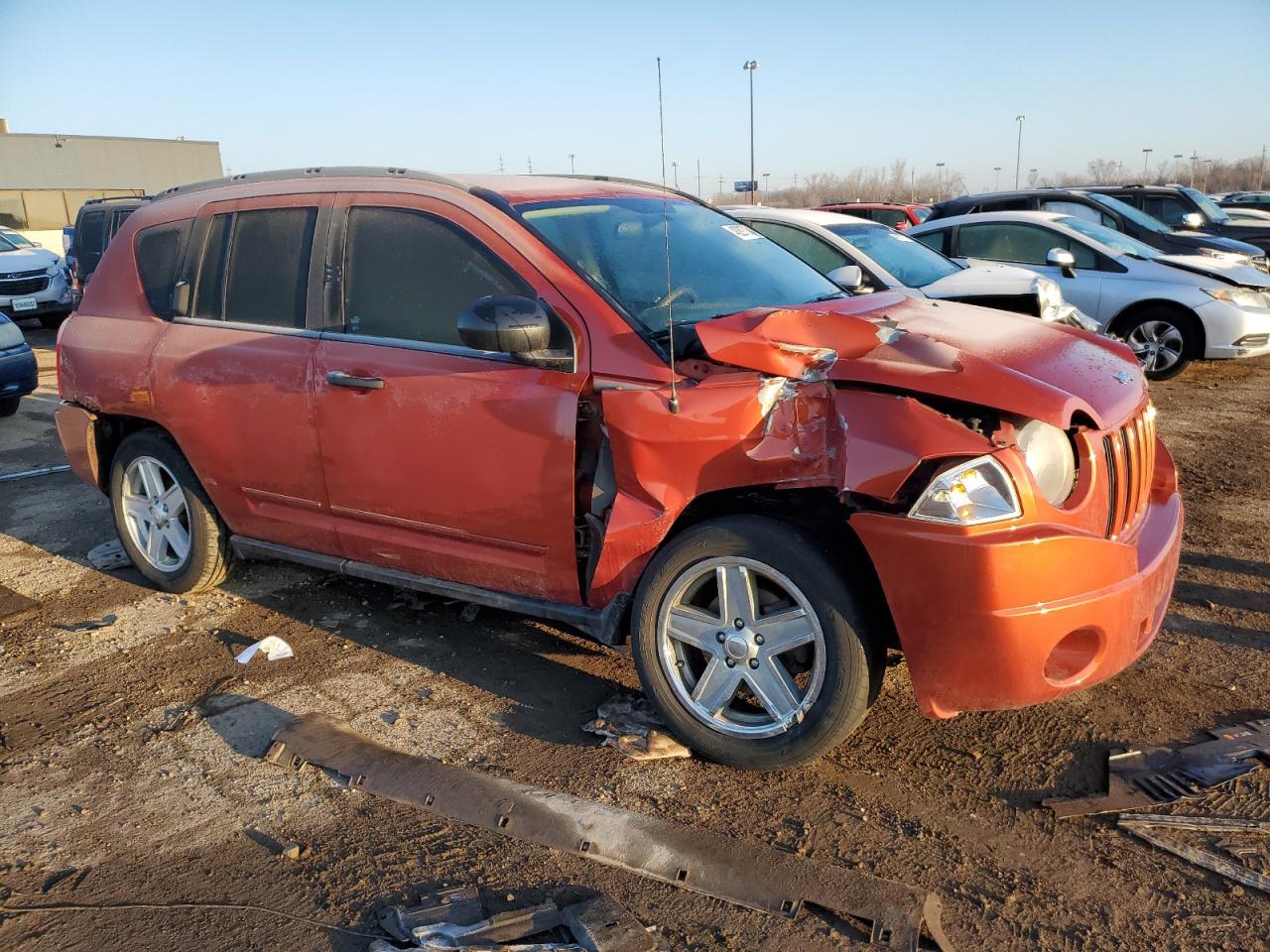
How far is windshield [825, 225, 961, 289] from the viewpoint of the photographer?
27.9 feet

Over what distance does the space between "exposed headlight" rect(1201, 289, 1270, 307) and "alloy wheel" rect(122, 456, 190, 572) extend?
350 inches

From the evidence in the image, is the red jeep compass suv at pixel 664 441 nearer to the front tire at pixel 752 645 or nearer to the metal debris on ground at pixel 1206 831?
the front tire at pixel 752 645

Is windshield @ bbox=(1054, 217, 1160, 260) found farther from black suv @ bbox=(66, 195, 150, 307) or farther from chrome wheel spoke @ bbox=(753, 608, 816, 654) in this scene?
black suv @ bbox=(66, 195, 150, 307)

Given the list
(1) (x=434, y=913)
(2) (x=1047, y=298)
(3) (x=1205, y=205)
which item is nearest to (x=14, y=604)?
(1) (x=434, y=913)

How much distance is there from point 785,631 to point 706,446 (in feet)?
1.98

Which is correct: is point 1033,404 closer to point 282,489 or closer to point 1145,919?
point 1145,919

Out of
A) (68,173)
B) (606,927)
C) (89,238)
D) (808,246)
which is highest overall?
(68,173)

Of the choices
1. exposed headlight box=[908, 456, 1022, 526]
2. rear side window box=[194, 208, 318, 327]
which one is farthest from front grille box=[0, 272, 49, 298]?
exposed headlight box=[908, 456, 1022, 526]

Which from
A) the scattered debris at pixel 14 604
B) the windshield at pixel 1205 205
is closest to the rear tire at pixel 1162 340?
the windshield at pixel 1205 205

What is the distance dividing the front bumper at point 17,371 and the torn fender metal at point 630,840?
23.4 feet

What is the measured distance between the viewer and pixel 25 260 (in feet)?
54.5

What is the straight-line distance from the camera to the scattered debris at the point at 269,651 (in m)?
4.33

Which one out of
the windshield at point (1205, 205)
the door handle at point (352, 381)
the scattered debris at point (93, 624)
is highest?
the door handle at point (352, 381)

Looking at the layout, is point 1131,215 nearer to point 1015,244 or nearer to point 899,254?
point 1015,244
